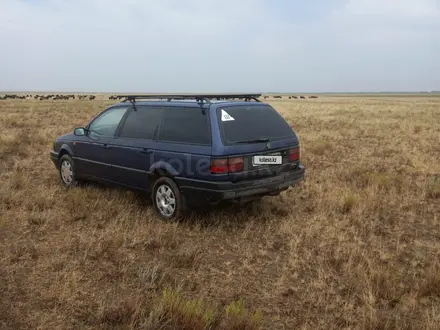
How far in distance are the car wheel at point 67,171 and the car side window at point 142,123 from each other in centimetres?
170

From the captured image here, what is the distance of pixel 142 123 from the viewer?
6.39 metres

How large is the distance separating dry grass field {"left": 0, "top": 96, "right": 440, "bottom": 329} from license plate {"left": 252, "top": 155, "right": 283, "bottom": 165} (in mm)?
886

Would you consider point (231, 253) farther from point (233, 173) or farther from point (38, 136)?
point (38, 136)

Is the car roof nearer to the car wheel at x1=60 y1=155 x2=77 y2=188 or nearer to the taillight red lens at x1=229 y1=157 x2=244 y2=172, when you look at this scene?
the taillight red lens at x1=229 y1=157 x2=244 y2=172

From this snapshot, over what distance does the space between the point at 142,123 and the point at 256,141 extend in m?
1.86

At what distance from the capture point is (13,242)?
5102 mm

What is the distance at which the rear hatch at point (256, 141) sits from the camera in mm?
5410

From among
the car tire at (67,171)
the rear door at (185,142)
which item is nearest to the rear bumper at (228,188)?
the rear door at (185,142)

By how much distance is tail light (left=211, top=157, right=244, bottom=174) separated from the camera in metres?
5.25

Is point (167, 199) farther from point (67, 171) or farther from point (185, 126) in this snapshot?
point (67, 171)

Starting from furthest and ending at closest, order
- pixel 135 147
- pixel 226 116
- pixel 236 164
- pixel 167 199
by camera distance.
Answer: pixel 135 147
pixel 167 199
pixel 226 116
pixel 236 164

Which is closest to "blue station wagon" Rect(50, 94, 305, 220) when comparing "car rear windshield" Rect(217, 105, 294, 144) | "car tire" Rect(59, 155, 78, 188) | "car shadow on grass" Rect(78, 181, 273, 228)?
"car rear windshield" Rect(217, 105, 294, 144)

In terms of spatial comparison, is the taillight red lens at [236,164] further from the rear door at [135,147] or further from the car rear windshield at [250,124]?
the rear door at [135,147]

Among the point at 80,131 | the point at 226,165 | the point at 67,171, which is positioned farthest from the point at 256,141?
the point at 67,171
